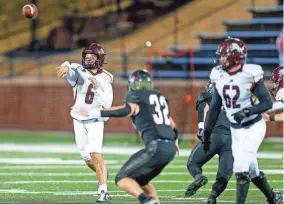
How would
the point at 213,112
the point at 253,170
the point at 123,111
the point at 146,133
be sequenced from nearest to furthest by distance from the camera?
the point at 123,111 → the point at 146,133 → the point at 253,170 → the point at 213,112

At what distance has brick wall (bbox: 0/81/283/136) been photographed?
2144 cm

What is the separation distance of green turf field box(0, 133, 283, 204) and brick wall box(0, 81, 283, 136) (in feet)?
5.89

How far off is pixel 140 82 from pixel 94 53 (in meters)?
2.13

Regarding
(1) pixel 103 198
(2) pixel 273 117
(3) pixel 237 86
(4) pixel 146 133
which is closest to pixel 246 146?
(3) pixel 237 86

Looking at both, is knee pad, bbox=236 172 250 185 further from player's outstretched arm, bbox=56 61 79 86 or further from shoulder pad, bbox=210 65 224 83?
player's outstretched arm, bbox=56 61 79 86

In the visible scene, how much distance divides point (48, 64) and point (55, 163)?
8457 millimetres

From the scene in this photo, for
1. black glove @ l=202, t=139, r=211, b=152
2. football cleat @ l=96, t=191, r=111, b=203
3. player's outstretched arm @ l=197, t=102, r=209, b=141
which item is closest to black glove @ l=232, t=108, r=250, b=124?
black glove @ l=202, t=139, r=211, b=152

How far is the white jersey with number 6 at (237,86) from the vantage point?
9414mm

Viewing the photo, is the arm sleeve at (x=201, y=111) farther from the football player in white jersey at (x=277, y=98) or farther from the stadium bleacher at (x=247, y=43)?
the stadium bleacher at (x=247, y=43)

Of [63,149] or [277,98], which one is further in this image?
[63,149]

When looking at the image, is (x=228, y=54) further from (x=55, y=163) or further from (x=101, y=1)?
(x=101, y=1)

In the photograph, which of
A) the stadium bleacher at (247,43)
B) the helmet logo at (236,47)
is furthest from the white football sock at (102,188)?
the stadium bleacher at (247,43)

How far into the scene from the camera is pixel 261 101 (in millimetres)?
9445

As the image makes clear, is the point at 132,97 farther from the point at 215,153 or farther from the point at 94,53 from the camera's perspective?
the point at 94,53
